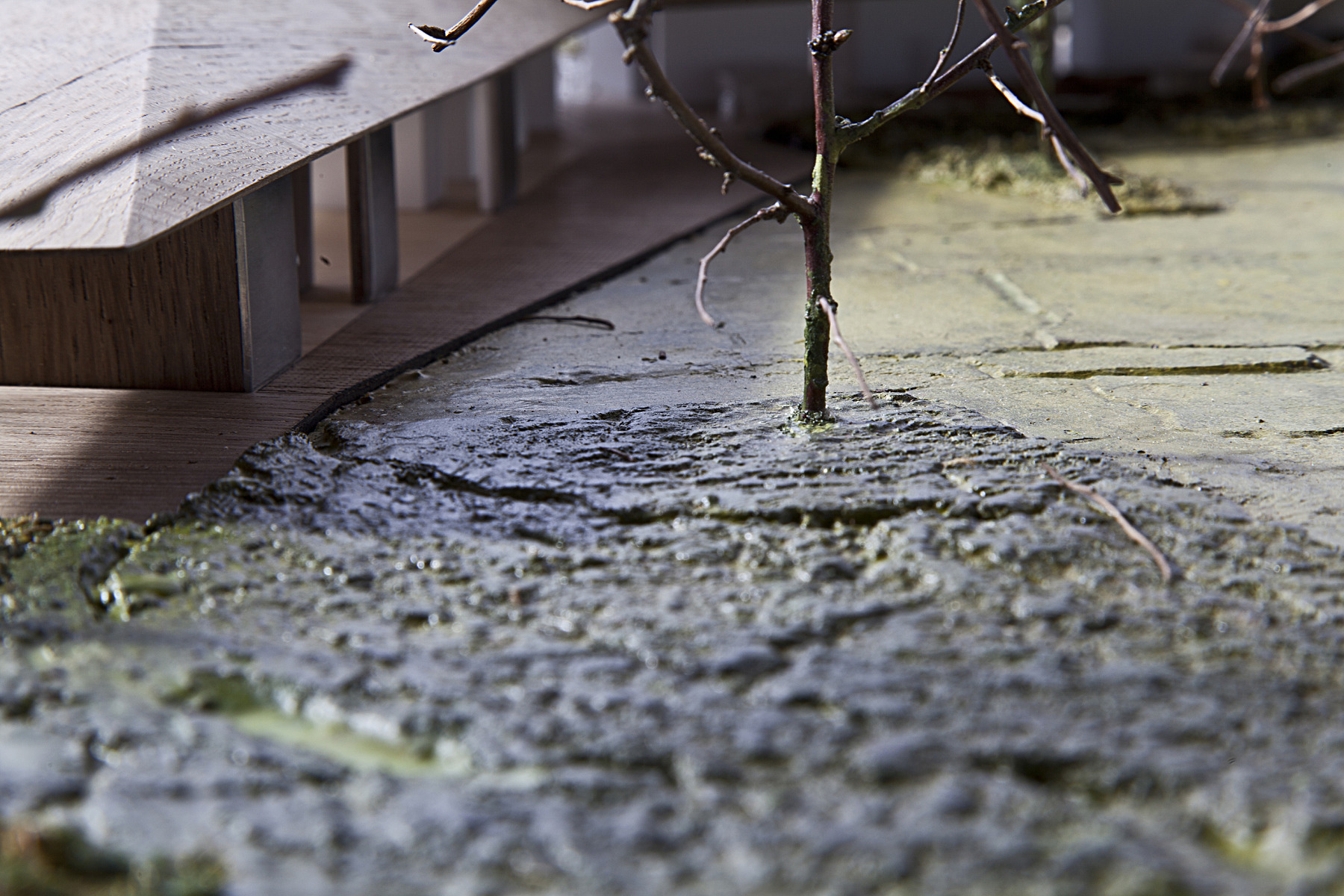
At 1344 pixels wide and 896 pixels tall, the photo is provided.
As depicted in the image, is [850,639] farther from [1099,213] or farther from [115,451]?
[1099,213]

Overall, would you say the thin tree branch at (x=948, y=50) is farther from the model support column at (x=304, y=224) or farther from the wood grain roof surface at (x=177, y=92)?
the model support column at (x=304, y=224)

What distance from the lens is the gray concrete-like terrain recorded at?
1.22m

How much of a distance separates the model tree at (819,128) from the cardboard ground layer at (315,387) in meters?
0.82

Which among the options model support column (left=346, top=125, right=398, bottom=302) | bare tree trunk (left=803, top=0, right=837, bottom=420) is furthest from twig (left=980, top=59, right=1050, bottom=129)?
model support column (left=346, top=125, right=398, bottom=302)

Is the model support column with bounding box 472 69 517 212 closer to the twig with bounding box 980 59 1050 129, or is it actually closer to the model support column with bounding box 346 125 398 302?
the model support column with bounding box 346 125 398 302

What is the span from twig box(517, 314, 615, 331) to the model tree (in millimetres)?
970

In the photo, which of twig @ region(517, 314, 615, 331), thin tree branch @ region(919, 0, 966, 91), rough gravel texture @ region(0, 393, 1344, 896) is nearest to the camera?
rough gravel texture @ region(0, 393, 1344, 896)

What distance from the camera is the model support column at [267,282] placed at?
104 inches

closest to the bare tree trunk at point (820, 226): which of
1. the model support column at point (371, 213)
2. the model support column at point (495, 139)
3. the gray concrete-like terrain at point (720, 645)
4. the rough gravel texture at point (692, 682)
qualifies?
the gray concrete-like terrain at point (720, 645)

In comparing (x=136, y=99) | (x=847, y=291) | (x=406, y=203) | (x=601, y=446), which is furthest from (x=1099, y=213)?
(x=136, y=99)

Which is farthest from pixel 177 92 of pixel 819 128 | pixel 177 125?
pixel 819 128

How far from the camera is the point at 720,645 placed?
1.58 m

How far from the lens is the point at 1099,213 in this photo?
4.77 metres

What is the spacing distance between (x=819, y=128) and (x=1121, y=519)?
911 mm
